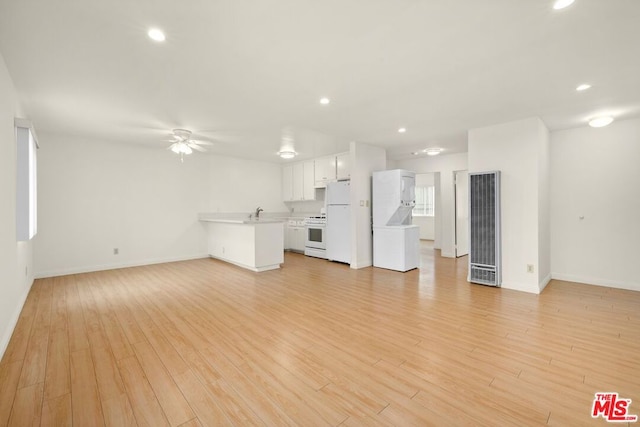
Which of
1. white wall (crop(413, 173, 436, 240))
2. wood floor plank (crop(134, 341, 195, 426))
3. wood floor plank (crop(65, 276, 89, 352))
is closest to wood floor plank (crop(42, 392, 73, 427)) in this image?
wood floor plank (crop(134, 341, 195, 426))

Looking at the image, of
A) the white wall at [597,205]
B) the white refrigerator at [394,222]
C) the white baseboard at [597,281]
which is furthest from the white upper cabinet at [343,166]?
the white baseboard at [597,281]

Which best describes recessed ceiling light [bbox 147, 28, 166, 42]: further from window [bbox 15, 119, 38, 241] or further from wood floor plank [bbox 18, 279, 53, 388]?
wood floor plank [bbox 18, 279, 53, 388]

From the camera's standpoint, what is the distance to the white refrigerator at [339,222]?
5.68m

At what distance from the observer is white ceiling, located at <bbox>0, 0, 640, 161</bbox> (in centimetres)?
179

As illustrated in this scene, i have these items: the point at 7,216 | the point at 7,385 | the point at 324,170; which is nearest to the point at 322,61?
the point at 7,216

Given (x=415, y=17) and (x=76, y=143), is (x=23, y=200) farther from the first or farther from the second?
(x=415, y=17)

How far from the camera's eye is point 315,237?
661 centimetres

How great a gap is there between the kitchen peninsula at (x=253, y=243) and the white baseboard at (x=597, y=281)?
15.8 ft

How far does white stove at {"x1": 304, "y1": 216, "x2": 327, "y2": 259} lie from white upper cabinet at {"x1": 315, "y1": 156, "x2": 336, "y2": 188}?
89 centimetres

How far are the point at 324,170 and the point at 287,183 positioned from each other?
166 cm

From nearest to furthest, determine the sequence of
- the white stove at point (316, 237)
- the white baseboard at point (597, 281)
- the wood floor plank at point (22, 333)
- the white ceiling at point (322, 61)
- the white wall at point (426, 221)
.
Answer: the white ceiling at point (322, 61)
the wood floor plank at point (22, 333)
the white baseboard at point (597, 281)
the white stove at point (316, 237)
the white wall at point (426, 221)

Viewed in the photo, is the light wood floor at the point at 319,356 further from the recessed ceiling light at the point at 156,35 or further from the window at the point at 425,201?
the window at the point at 425,201

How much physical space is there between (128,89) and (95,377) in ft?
9.13
